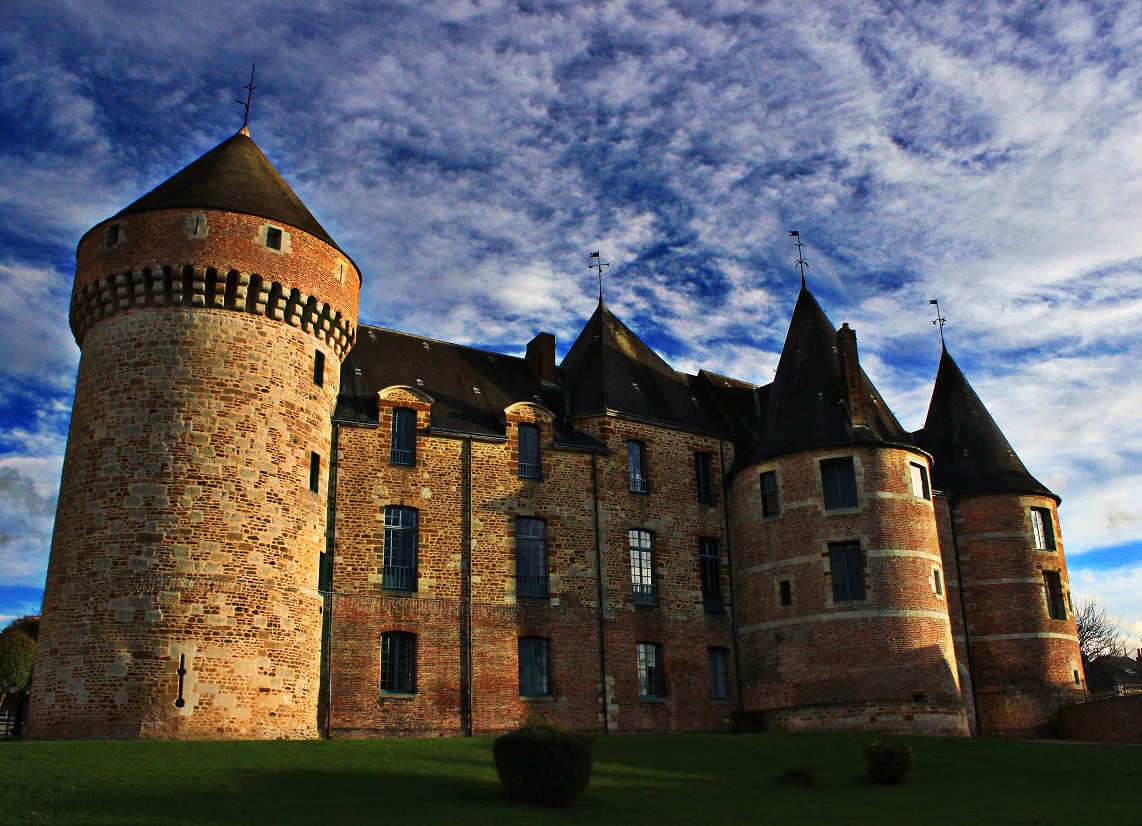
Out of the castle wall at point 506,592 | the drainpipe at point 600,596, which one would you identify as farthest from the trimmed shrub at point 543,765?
the drainpipe at point 600,596

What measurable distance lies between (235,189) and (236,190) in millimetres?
43

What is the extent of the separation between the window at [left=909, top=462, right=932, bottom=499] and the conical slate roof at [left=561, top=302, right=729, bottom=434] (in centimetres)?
584

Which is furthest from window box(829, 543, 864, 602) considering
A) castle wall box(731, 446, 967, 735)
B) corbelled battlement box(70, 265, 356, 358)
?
corbelled battlement box(70, 265, 356, 358)

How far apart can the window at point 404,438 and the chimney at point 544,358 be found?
602 centimetres

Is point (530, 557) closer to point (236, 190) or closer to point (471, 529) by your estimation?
point (471, 529)

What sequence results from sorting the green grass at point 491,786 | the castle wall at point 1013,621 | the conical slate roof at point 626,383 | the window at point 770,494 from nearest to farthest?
the green grass at point 491,786
the window at point 770,494
the castle wall at point 1013,621
the conical slate roof at point 626,383

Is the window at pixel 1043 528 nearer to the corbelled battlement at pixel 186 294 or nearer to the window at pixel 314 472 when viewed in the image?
the window at pixel 314 472

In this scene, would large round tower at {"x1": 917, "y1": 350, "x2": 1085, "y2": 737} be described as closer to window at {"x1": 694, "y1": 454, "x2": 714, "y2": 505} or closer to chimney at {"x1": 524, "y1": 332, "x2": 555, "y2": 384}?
window at {"x1": 694, "y1": 454, "x2": 714, "y2": 505}

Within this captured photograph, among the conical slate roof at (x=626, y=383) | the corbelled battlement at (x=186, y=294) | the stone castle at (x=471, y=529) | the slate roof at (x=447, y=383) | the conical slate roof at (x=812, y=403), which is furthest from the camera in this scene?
the conical slate roof at (x=626, y=383)

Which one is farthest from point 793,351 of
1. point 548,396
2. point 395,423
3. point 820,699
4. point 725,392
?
point 395,423

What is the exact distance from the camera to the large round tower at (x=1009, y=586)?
98.0 ft

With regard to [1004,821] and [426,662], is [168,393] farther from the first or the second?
[1004,821]

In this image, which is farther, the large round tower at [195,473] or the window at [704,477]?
the window at [704,477]

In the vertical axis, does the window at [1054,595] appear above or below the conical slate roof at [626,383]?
below
